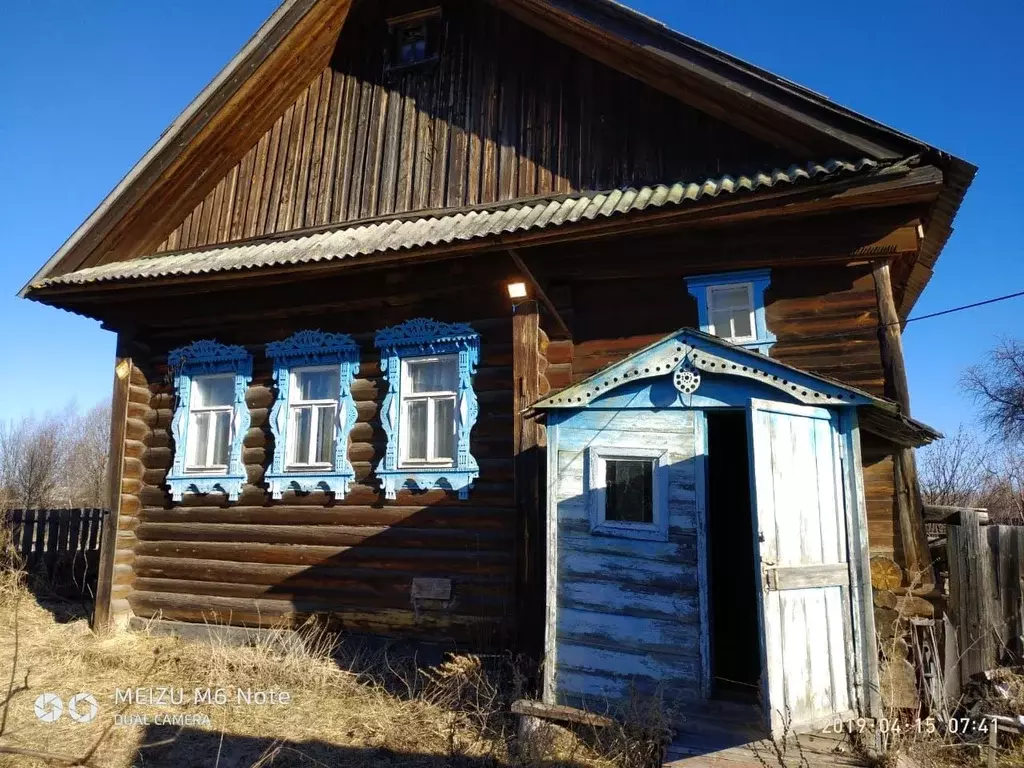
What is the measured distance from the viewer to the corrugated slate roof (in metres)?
6.29

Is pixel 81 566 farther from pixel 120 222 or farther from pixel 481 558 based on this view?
pixel 481 558

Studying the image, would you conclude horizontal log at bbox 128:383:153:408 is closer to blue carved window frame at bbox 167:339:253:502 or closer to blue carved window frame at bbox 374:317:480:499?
blue carved window frame at bbox 167:339:253:502

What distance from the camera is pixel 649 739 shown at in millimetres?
4449

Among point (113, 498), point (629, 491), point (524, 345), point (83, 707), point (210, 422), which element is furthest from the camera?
point (210, 422)

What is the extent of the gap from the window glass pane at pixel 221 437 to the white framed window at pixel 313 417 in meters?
1.12

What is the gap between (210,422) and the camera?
30.5 feet

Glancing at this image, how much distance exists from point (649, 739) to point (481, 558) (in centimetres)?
312

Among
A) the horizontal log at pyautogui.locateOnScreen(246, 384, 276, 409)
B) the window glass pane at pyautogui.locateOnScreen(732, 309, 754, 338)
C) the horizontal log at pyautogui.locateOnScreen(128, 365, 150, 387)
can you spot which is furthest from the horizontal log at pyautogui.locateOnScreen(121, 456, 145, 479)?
the window glass pane at pyautogui.locateOnScreen(732, 309, 754, 338)

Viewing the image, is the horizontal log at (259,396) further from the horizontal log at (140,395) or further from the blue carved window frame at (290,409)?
the horizontal log at (140,395)

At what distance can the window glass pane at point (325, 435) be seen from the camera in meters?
8.36

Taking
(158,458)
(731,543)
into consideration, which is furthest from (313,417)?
(731,543)

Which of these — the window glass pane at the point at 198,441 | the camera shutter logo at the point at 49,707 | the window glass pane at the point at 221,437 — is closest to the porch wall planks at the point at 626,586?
the camera shutter logo at the point at 49,707

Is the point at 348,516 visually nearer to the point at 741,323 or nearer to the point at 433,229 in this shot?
the point at 433,229

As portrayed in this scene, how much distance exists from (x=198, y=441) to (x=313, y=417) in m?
1.99
